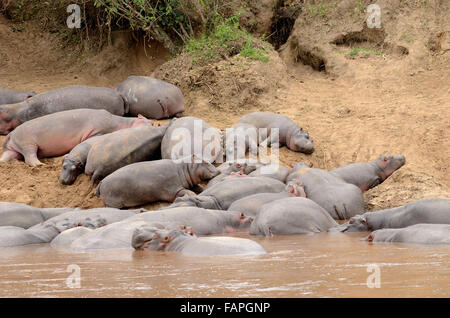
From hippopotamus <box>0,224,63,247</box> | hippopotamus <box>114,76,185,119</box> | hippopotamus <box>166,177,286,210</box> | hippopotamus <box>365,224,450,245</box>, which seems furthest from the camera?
hippopotamus <box>114,76,185,119</box>

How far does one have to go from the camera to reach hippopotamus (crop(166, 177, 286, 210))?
24.7 ft

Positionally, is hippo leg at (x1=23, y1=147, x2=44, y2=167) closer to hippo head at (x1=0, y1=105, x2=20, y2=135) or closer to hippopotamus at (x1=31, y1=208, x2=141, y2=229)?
hippo head at (x1=0, y1=105, x2=20, y2=135)

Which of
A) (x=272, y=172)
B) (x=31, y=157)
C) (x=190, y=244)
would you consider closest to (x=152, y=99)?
(x=31, y=157)

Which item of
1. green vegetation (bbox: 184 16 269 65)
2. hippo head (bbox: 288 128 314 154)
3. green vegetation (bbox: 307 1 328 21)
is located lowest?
hippo head (bbox: 288 128 314 154)

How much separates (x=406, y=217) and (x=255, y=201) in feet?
5.32

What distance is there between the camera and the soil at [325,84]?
9633 mm

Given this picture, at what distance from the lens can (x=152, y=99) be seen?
39.3 feet

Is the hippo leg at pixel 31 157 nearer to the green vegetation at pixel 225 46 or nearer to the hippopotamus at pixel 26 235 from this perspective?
the hippopotamus at pixel 26 235

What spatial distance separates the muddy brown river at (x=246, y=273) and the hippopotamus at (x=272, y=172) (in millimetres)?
3140

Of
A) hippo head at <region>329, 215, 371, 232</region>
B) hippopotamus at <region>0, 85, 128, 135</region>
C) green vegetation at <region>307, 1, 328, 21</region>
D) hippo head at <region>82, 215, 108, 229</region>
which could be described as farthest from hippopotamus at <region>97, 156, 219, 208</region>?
green vegetation at <region>307, 1, 328, 21</region>

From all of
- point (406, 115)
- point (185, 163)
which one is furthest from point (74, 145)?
point (406, 115)

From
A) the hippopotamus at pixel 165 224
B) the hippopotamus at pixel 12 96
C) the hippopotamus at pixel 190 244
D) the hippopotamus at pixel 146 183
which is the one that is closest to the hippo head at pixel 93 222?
the hippopotamus at pixel 165 224

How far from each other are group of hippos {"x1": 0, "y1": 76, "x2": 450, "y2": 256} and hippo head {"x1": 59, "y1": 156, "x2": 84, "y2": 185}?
1cm

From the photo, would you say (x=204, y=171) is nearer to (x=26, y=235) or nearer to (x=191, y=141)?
(x=191, y=141)
